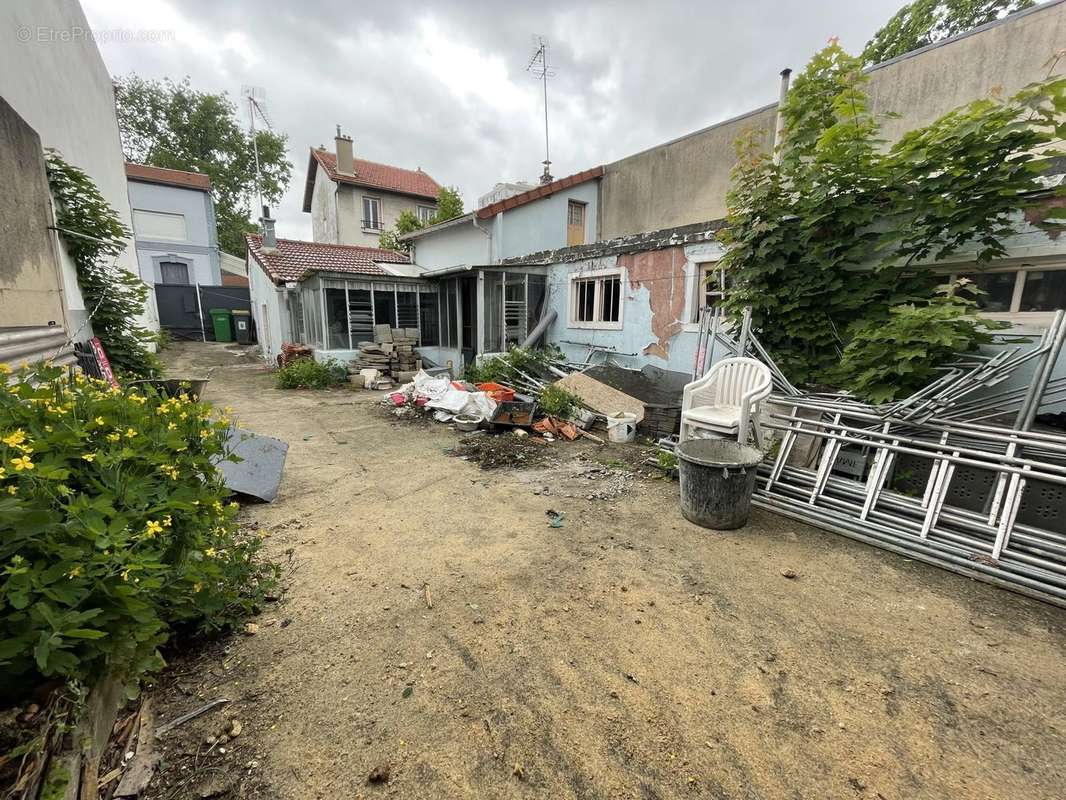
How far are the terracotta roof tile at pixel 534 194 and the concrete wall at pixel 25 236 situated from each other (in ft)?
24.6

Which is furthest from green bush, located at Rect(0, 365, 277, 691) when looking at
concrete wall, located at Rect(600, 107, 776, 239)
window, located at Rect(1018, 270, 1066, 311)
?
concrete wall, located at Rect(600, 107, 776, 239)

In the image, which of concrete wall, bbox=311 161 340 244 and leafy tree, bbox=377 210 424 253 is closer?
leafy tree, bbox=377 210 424 253

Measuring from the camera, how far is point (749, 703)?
180 centimetres

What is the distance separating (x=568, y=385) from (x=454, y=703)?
5013 mm

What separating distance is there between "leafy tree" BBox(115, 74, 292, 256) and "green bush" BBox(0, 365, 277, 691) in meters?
29.2

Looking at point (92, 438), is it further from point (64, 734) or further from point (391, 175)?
point (391, 175)

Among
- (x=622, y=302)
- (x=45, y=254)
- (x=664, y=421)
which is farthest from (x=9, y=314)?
(x=622, y=302)

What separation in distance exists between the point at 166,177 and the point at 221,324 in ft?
21.7

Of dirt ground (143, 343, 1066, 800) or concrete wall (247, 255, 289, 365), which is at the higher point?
concrete wall (247, 255, 289, 365)

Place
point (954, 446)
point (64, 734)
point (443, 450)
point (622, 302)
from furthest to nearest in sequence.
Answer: point (622, 302)
point (443, 450)
point (954, 446)
point (64, 734)

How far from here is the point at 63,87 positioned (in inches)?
223

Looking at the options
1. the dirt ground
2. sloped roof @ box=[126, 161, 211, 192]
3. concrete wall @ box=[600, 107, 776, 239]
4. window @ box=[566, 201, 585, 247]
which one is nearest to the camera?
the dirt ground

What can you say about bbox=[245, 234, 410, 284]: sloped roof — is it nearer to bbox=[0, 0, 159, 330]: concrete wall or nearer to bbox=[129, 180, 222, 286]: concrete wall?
bbox=[0, 0, 159, 330]: concrete wall

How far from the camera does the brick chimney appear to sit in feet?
59.4
